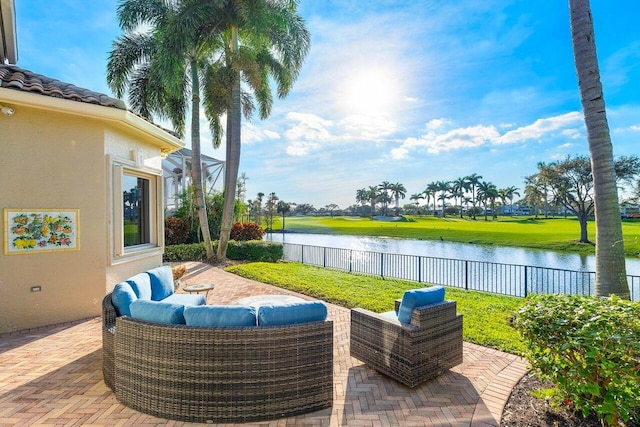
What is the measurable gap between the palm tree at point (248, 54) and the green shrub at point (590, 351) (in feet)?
37.1

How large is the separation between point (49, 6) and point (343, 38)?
723 cm

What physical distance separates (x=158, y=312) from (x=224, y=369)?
766 mm

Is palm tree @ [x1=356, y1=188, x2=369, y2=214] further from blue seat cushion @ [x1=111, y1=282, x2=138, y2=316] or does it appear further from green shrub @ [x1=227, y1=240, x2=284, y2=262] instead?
blue seat cushion @ [x1=111, y1=282, x2=138, y2=316]

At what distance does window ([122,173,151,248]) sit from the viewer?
6.33 metres

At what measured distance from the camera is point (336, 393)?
2957mm

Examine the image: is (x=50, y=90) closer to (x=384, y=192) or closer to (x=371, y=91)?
(x=371, y=91)

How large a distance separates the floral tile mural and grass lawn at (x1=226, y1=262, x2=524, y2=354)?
452cm

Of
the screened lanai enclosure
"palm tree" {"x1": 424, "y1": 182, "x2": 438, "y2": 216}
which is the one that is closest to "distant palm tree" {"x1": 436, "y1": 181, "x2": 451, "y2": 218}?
"palm tree" {"x1": 424, "y1": 182, "x2": 438, "y2": 216}

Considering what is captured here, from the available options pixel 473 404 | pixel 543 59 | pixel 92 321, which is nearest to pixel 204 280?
pixel 92 321

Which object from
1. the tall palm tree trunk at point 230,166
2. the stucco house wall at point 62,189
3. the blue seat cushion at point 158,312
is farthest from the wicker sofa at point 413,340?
the tall palm tree trunk at point 230,166

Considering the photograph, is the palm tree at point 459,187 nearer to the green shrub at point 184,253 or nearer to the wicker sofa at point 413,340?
the green shrub at point 184,253

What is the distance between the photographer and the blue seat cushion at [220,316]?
2.49m

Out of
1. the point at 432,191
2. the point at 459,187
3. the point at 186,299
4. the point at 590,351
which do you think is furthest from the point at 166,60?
the point at 432,191

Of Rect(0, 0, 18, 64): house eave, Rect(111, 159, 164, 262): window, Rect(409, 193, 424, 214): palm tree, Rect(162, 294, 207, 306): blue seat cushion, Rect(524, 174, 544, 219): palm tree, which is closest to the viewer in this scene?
Rect(162, 294, 207, 306): blue seat cushion
